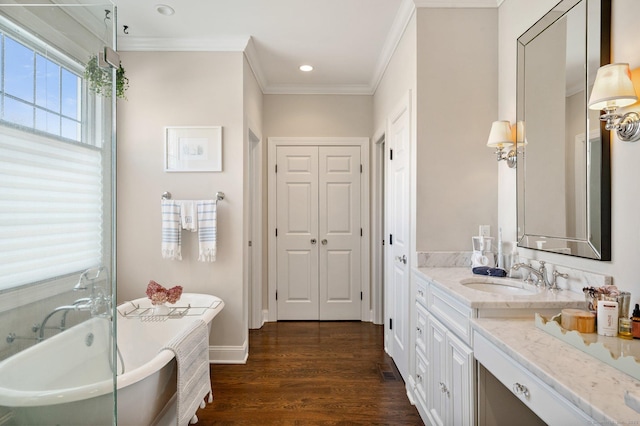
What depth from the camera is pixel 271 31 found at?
2721 millimetres

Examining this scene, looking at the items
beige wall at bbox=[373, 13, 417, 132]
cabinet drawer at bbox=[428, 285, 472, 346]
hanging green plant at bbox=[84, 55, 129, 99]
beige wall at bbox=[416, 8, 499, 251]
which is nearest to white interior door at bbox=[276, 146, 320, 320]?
beige wall at bbox=[373, 13, 417, 132]

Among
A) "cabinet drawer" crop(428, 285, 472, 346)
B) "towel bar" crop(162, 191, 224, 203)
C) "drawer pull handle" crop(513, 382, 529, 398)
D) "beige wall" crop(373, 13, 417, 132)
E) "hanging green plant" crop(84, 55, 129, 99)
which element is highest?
"beige wall" crop(373, 13, 417, 132)

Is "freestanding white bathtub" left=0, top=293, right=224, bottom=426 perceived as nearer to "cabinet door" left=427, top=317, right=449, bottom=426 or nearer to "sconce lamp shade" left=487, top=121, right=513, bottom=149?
"cabinet door" left=427, top=317, right=449, bottom=426

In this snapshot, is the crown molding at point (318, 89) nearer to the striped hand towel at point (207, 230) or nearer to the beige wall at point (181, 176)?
the beige wall at point (181, 176)

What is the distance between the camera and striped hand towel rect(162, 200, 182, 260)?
2.73 meters

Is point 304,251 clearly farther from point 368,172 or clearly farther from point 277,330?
point 368,172

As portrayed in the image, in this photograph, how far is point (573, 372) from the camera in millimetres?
910

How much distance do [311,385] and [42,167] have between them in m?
2.20

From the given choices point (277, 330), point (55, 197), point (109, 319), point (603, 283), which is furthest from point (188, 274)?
point (603, 283)

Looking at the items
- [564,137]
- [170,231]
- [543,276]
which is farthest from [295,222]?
[564,137]

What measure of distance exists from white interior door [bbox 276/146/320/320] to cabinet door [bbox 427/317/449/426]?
213 cm

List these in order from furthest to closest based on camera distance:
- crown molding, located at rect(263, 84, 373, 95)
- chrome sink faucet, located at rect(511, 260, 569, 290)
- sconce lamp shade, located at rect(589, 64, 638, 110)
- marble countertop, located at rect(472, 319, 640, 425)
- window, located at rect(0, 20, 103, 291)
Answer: crown molding, located at rect(263, 84, 373, 95), chrome sink faucet, located at rect(511, 260, 569, 290), sconce lamp shade, located at rect(589, 64, 638, 110), window, located at rect(0, 20, 103, 291), marble countertop, located at rect(472, 319, 640, 425)

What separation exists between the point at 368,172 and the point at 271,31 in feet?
5.90

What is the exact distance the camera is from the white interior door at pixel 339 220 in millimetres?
3908
